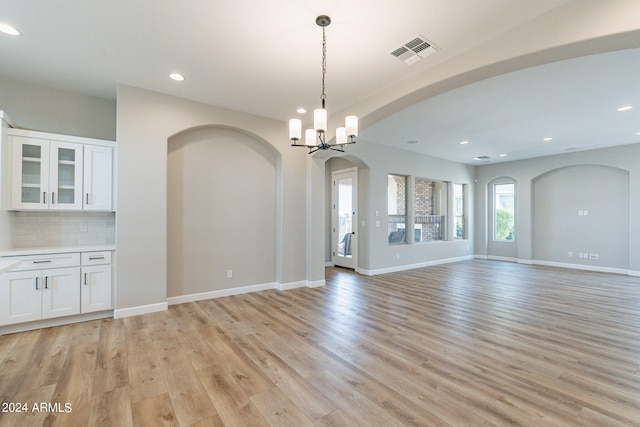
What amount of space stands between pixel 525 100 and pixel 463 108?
0.82 meters

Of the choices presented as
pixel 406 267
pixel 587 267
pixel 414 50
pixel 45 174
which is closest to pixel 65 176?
pixel 45 174

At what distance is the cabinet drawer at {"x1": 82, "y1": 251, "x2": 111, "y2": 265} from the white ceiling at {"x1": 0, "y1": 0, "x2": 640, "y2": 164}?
2191mm

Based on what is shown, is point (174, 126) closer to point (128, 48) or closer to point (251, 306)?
point (128, 48)

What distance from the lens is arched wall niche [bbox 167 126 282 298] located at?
435cm

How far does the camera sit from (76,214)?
395 cm

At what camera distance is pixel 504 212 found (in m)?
9.05

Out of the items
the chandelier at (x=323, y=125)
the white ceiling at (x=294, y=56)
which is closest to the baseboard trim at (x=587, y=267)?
the white ceiling at (x=294, y=56)

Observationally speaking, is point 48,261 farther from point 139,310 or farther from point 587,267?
point 587,267

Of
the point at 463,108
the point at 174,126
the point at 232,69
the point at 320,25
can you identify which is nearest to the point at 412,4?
the point at 320,25

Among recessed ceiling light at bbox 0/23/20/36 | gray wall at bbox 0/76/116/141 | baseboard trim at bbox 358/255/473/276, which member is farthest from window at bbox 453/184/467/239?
recessed ceiling light at bbox 0/23/20/36

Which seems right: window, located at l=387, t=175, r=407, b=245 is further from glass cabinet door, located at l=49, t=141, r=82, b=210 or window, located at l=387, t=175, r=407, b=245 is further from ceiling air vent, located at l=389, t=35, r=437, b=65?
glass cabinet door, located at l=49, t=141, r=82, b=210

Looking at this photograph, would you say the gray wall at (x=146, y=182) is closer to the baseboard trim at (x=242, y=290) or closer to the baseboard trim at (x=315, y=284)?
the baseboard trim at (x=242, y=290)

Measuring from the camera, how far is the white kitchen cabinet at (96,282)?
3.57 meters

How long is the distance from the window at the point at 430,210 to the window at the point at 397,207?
48cm
